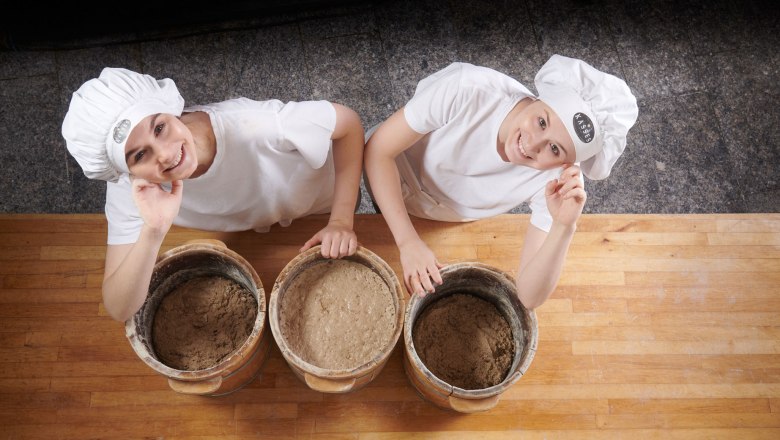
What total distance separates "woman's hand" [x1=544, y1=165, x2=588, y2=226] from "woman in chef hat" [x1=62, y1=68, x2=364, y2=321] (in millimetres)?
512

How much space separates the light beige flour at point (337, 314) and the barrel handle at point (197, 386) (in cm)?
18

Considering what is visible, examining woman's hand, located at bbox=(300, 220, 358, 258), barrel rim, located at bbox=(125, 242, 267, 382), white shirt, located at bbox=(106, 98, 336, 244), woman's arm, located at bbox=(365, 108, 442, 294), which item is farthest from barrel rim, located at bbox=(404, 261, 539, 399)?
white shirt, located at bbox=(106, 98, 336, 244)

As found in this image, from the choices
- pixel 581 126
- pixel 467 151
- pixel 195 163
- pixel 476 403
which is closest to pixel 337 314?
pixel 476 403

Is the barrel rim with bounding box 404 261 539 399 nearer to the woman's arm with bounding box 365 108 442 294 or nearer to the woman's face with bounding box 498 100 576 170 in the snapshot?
the woman's arm with bounding box 365 108 442 294

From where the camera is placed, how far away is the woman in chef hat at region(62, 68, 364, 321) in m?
1.29

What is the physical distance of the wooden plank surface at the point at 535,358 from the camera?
1477mm

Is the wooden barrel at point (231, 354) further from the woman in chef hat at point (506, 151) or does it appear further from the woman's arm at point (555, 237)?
the woman's arm at point (555, 237)

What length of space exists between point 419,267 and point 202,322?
0.56 m

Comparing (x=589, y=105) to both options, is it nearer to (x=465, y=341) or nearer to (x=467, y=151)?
(x=467, y=151)

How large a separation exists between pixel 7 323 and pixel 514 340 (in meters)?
1.33

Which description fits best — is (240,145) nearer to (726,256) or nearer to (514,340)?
(514,340)

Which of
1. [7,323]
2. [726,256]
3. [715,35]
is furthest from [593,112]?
[715,35]

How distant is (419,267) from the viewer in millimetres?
1481

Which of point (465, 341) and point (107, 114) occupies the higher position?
point (107, 114)
